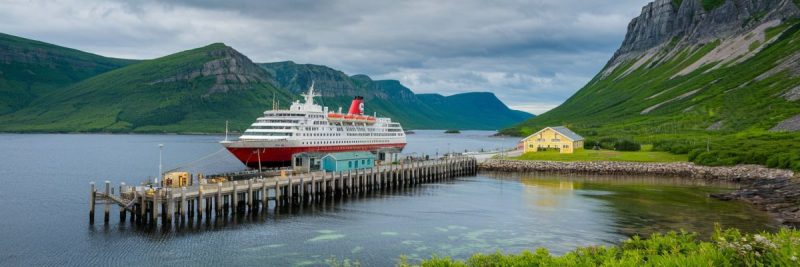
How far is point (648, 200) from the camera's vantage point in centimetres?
6575

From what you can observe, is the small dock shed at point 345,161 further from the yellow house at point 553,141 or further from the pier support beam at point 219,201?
the yellow house at point 553,141

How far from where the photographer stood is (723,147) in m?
104

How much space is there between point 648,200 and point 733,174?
2970 centimetres

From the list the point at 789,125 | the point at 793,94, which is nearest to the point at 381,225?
the point at 789,125

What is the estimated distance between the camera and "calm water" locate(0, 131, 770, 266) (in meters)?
39.0

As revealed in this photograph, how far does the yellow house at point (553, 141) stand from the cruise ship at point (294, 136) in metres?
31.3

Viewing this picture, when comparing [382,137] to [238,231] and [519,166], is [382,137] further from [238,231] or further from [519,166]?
[238,231]

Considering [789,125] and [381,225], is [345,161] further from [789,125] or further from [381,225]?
[789,125]

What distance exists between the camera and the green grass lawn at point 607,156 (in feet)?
335

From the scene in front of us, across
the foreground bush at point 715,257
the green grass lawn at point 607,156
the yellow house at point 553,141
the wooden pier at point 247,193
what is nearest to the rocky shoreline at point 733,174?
the green grass lawn at point 607,156

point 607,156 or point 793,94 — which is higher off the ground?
point 793,94

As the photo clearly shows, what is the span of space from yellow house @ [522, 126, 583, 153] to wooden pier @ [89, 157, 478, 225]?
32.1 m

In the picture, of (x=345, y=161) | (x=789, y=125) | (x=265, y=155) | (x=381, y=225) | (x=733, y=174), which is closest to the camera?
(x=381, y=225)

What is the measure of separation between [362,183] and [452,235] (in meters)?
25.6
